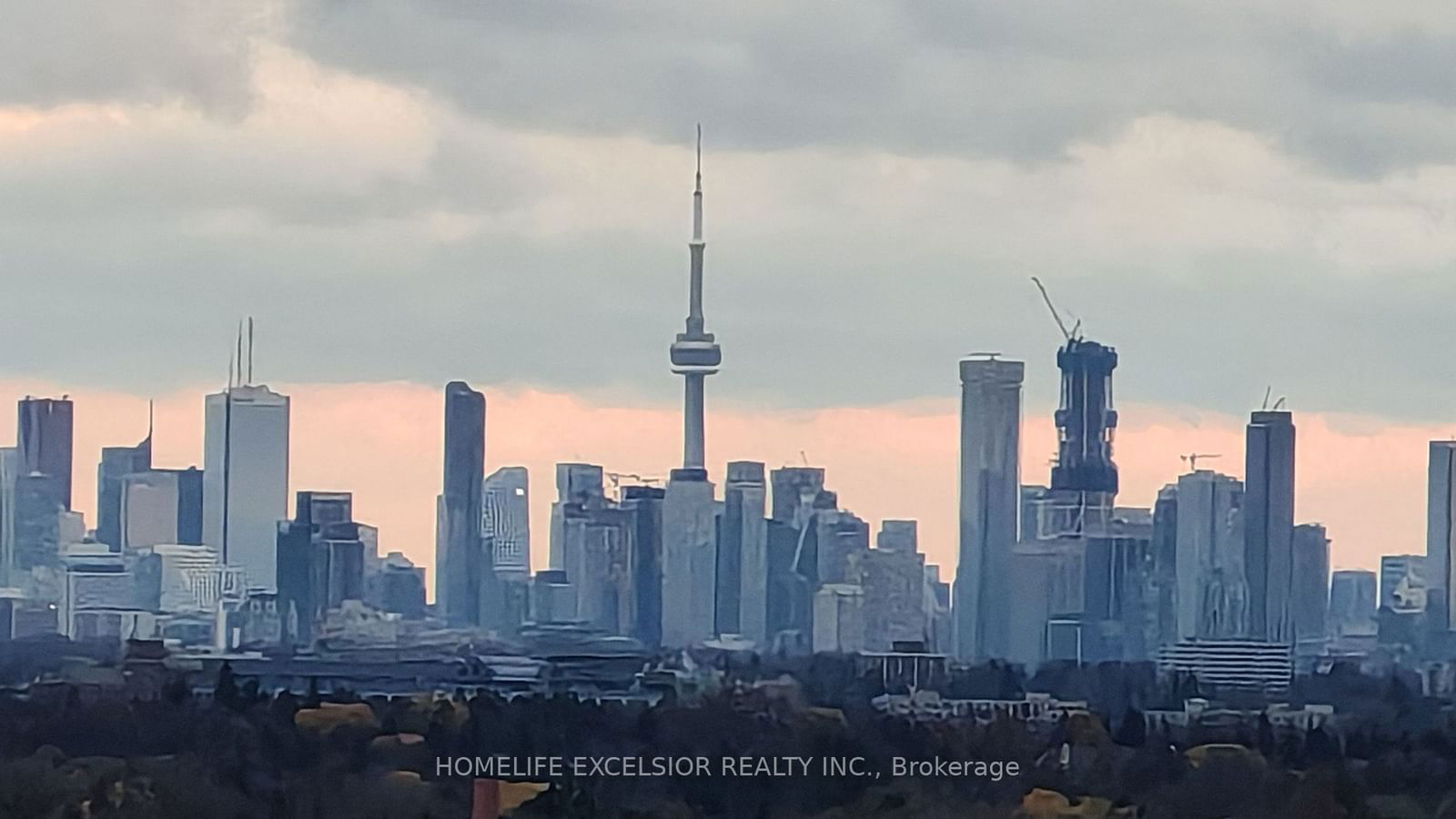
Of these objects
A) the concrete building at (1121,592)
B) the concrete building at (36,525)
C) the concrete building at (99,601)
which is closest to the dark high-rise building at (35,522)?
the concrete building at (36,525)

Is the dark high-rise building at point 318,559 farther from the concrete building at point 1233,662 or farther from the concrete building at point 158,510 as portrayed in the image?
the concrete building at point 1233,662

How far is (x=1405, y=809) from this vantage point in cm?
3612

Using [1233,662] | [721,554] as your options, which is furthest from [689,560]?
[1233,662]

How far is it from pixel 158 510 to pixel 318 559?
9535 mm

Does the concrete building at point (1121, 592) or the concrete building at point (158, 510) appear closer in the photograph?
the concrete building at point (1121, 592)

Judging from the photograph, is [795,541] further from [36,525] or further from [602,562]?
[36,525]

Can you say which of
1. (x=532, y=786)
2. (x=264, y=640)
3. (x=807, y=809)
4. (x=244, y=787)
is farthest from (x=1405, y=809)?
(x=264, y=640)

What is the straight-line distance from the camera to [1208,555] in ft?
339

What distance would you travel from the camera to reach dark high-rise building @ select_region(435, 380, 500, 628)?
97.5 m

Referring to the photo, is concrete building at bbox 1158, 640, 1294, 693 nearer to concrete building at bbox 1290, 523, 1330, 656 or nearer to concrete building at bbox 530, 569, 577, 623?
concrete building at bbox 1290, 523, 1330, 656

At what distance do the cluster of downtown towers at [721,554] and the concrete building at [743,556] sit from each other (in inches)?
4.2

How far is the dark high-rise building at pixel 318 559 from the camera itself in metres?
95.6

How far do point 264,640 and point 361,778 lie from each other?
49.6m

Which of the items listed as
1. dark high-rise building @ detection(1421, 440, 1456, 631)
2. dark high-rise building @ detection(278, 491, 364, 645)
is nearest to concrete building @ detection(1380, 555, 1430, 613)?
dark high-rise building @ detection(1421, 440, 1456, 631)
